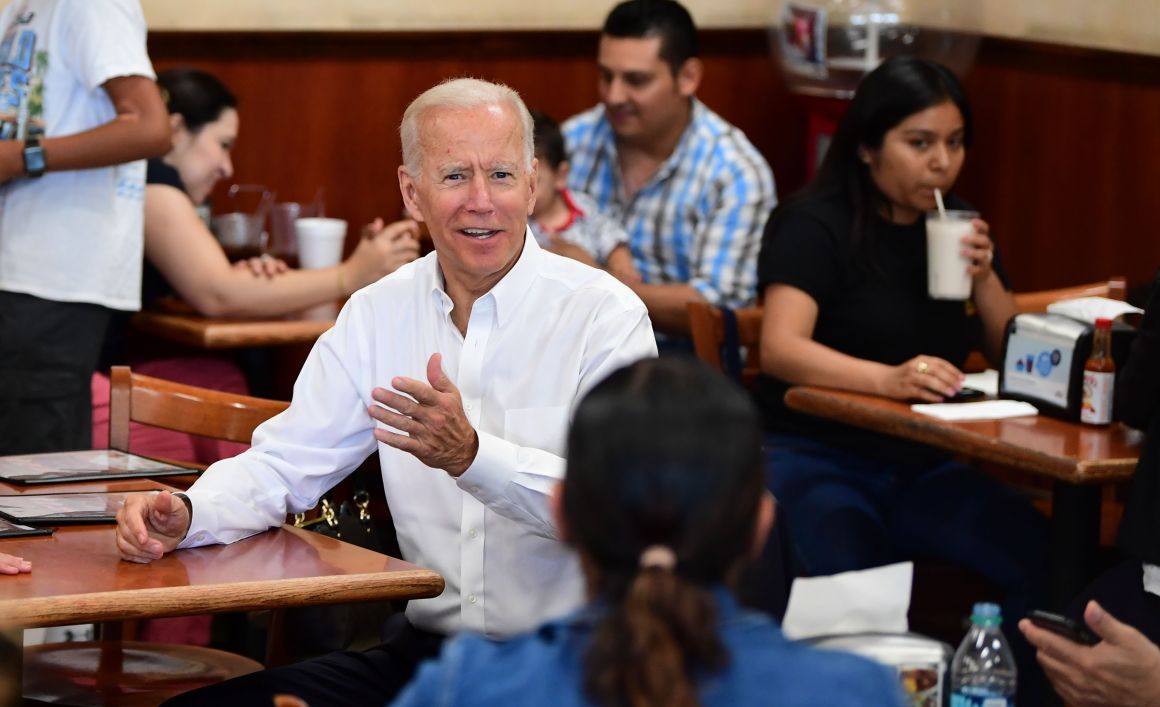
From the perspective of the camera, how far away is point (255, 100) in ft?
18.3

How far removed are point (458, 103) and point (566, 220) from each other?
2055mm

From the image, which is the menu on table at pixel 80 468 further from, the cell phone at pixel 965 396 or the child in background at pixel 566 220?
the child in background at pixel 566 220

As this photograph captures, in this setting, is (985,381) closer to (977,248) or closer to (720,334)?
(977,248)

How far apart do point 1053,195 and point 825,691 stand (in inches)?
159

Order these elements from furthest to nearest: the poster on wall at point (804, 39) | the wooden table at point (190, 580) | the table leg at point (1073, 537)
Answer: the poster on wall at point (804, 39) → the table leg at point (1073, 537) → the wooden table at point (190, 580)

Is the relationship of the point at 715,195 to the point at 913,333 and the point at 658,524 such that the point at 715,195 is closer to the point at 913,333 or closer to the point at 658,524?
the point at 913,333

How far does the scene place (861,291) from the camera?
3.87 meters

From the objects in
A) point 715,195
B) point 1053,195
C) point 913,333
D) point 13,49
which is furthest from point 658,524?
point 1053,195

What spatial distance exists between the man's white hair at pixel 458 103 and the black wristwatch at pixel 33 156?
129 centimetres

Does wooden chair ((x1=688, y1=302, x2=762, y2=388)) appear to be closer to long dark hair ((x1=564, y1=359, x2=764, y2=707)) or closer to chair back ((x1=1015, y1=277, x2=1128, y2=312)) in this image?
chair back ((x1=1015, y1=277, x2=1128, y2=312))

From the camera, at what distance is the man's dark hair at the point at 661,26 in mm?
4859

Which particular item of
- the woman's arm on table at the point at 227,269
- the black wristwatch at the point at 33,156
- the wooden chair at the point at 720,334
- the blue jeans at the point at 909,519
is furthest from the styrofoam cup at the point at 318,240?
the blue jeans at the point at 909,519

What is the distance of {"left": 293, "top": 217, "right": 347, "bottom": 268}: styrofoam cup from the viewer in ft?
15.5

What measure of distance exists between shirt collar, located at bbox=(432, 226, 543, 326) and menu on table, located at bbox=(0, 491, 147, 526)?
60cm
